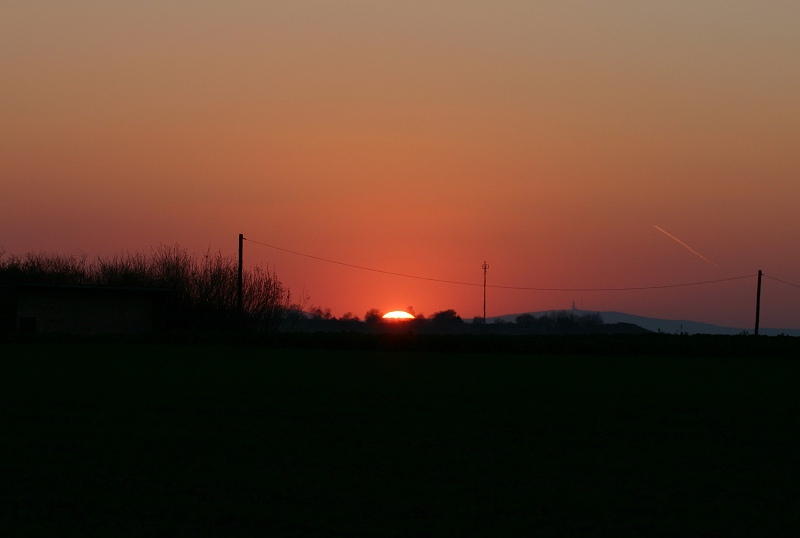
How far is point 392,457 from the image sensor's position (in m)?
11.9

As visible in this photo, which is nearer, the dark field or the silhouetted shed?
the dark field

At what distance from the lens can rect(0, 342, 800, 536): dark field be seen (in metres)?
8.62

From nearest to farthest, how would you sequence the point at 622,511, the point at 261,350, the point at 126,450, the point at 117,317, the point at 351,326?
the point at 622,511 → the point at 126,450 → the point at 261,350 → the point at 117,317 → the point at 351,326

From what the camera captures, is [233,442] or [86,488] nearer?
[86,488]

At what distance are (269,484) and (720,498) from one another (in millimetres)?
4964

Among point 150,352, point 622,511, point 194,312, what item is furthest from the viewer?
point 194,312

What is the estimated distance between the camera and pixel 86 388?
20688 millimetres

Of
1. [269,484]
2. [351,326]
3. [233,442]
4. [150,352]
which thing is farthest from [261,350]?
[351,326]

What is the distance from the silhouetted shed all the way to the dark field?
24.5 metres

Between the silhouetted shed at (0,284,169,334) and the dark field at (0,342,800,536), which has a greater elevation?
the silhouetted shed at (0,284,169,334)

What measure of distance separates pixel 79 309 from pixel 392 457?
4150cm

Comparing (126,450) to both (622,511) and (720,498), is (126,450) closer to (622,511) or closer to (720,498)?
(622,511)

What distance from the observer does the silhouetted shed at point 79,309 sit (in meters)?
46.6

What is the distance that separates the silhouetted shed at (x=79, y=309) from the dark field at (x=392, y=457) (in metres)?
24.5
